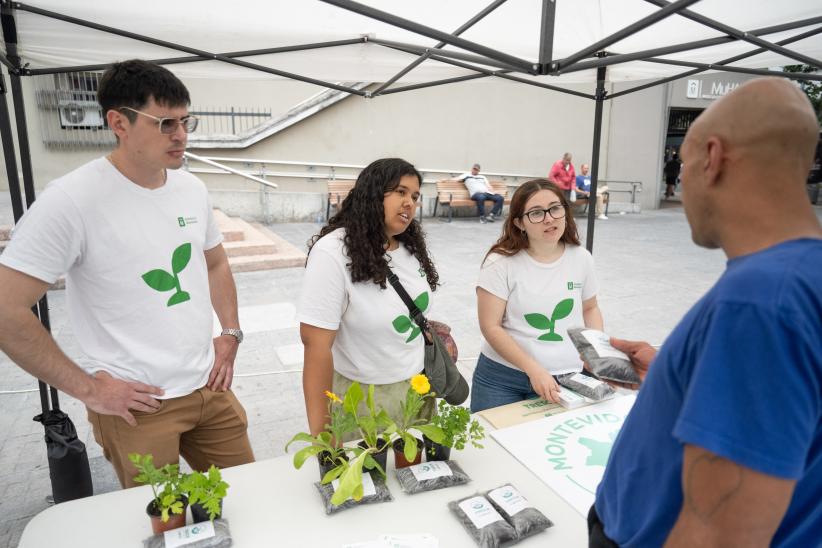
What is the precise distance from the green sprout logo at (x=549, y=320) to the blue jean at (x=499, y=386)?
19 centimetres

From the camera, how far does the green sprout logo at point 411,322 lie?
1854mm

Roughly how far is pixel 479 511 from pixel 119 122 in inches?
59.8

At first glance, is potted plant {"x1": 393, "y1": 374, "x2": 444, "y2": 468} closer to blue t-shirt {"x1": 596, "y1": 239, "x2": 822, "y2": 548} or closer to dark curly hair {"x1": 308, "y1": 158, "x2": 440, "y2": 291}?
dark curly hair {"x1": 308, "y1": 158, "x2": 440, "y2": 291}

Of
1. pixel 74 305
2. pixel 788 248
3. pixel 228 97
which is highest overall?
pixel 228 97

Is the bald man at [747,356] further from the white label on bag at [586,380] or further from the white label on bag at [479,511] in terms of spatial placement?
the white label on bag at [586,380]

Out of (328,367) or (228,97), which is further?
(228,97)

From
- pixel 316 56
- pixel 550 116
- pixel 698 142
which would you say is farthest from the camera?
pixel 550 116

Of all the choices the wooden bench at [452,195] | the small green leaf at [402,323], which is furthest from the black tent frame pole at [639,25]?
the wooden bench at [452,195]

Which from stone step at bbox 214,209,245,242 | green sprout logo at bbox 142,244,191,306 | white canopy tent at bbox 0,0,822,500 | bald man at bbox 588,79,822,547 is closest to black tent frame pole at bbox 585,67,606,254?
white canopy tent at bbox 0,0,822,500

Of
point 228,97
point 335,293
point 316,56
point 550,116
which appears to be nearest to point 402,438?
point 335,293

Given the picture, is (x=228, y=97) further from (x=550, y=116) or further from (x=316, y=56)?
(x=316, y=56)

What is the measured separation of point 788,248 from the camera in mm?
658

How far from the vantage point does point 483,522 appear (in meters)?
A: 1.26

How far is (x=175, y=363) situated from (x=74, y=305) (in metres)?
0.35
